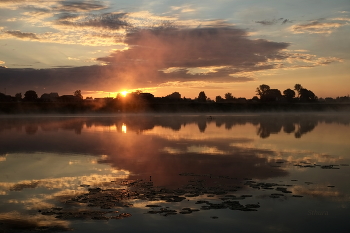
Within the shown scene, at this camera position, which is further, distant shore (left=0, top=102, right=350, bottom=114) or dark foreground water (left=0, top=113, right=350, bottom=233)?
distant shore (left=0, top=102, right=350, bottom=114)

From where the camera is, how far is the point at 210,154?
1049 inches

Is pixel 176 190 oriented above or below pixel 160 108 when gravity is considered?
below

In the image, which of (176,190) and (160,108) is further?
(160,108)

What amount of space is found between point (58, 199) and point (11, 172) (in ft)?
23.6

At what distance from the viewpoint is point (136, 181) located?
59.4ft

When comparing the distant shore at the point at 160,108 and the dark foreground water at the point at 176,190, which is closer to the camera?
→ the dark foreground water at the point at 176,190

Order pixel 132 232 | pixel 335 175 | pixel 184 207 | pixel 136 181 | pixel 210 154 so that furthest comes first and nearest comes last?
pixel 210 154
pixel 335 175
pixel 136 181
pixel 184 207
pixel 132 232

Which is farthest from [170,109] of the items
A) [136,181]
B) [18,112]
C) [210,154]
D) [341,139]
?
[136,181]

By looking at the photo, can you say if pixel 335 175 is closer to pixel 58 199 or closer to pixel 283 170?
pixel 283 170

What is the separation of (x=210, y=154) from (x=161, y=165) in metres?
5.33

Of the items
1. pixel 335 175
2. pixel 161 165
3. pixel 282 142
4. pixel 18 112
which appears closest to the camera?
pixel 335 175

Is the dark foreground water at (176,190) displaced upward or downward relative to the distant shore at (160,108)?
downward

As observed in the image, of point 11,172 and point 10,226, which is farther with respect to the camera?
point 11,172

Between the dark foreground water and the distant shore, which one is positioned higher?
the distant shore
